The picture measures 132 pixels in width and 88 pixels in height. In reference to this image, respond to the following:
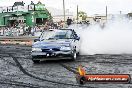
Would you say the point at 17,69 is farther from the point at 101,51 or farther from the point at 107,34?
the point at 107,34

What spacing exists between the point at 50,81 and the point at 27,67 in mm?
3817

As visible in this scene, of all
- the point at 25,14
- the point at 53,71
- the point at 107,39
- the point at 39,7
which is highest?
the point at 39,7

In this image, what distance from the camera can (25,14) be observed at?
64.7 metres

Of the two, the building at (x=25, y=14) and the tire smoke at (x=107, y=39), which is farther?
the building at (x=25, y=14)

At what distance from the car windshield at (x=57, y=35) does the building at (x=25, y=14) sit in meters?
44.0

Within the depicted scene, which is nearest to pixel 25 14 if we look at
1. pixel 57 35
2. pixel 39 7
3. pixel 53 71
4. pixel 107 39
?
pixel 39 7

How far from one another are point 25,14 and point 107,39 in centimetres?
4383

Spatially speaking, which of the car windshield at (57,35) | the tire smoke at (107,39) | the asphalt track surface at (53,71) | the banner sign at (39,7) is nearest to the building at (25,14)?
the banner sign at (39,7)

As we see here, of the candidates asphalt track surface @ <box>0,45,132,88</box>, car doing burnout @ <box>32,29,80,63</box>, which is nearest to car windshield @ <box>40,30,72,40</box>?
car doing burnout @ <box>32,29,80,63</box>

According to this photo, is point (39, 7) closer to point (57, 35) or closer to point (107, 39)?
point (107, 39)

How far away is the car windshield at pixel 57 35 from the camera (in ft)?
56.5

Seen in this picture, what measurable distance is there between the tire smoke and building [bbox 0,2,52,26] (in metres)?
38.2

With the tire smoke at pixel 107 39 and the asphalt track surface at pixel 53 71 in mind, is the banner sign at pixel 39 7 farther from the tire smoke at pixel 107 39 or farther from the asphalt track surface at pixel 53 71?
the asphalt track surface at pixel 53 71

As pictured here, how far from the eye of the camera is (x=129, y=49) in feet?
66.7
